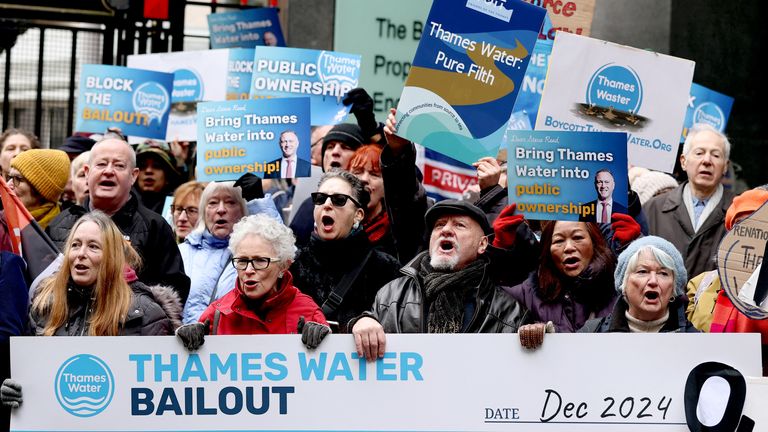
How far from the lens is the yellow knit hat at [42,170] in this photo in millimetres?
8258

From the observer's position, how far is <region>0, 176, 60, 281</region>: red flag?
7.00 m

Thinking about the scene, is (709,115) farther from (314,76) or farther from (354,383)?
(354,383)

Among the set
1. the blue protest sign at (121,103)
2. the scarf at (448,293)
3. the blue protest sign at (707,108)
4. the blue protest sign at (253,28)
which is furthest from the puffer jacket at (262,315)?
the blue protest sign at (253,28)

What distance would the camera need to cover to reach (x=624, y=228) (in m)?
7.37

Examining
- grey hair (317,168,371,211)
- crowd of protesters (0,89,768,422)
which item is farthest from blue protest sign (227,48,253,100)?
grey hair (317,168,371,211)

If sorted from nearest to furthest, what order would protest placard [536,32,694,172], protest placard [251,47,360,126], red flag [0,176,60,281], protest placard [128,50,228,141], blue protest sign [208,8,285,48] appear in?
red flag [0,176,60,281] → protest placard [536,32,694,172] → protest placard [251,47,360,126] → protest placard [128,50,228,141] → blue protest sign [208,8,285,48]

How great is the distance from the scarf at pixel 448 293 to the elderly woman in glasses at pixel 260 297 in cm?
52

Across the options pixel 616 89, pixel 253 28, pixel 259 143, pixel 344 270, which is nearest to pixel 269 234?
pixel 344 270

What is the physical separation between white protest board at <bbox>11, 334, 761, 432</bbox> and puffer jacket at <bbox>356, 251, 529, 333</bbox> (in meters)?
0.37

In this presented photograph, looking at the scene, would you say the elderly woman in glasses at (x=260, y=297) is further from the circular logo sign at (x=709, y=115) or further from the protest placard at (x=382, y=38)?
the protest placard at (x=382, y=38)

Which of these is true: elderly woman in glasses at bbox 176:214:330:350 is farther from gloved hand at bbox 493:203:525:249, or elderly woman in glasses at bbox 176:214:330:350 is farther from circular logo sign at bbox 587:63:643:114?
circular logo sign at bbox 587:63:643:114

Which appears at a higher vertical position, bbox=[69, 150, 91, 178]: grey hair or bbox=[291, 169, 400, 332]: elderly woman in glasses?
bbox=[69, 150, 91, 178]: grey hair

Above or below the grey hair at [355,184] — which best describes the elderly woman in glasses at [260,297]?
below

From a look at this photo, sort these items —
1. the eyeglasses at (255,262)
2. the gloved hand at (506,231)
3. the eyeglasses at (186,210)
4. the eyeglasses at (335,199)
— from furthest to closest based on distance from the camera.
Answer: the eyeglasses at (186,210) → the eyeglasses at (335,199) → the gloved hand at (506,231) → the eyeglasses at (255,262)
